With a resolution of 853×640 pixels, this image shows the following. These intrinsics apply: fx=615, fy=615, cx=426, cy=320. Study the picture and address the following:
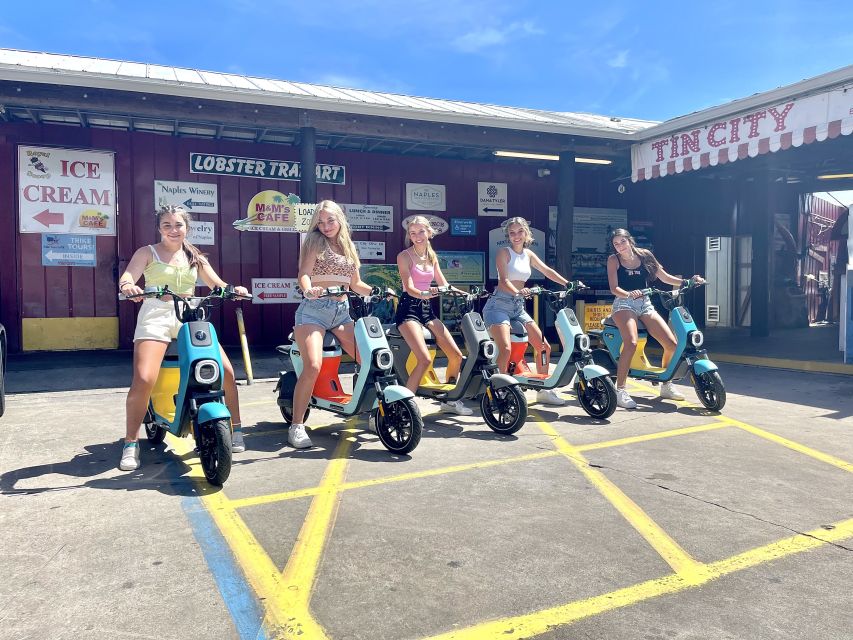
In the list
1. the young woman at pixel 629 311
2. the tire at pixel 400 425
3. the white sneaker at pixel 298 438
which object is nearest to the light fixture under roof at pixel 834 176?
the young woman at pixel 629 311

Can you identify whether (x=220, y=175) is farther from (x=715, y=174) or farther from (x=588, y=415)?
(x=715, y=174)

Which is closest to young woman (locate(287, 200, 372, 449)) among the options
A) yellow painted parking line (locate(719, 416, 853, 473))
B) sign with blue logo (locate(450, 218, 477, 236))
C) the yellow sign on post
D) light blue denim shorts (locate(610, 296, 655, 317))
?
light blue denim shorts (locate(610, 296, 655, 317))

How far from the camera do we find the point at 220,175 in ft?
35.9

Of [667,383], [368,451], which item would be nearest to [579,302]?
[667,383]

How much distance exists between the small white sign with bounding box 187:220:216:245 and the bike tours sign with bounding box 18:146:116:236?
1.25 metres

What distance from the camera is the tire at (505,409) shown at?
516 centimetres

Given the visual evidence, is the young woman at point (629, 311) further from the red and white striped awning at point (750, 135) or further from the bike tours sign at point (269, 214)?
the bike tours sign at point (269, 214)

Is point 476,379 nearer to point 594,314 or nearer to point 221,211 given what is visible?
point 594,314

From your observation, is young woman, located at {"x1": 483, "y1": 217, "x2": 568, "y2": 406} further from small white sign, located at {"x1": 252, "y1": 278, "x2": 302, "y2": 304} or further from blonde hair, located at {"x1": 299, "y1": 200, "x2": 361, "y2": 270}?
small white sign, located at {"x1": 252, "y1": 278, "x2": 302, "y2": 304}

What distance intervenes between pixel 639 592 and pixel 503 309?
3.76 meters

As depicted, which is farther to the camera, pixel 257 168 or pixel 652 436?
pixel 257 168

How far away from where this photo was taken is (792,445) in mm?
4902

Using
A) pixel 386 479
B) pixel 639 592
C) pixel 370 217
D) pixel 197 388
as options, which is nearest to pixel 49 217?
pixel 370 217

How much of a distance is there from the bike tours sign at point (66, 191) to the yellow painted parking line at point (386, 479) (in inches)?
325
